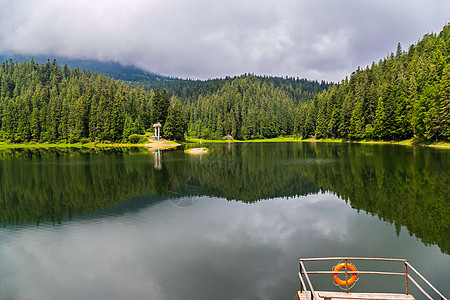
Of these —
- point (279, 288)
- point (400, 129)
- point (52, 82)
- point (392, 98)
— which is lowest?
point (279, 288)

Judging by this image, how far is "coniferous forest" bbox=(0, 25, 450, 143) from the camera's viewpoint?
75.6 meters

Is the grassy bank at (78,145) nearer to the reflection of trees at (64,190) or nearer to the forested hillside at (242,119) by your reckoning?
the forested hillside at (242,119)

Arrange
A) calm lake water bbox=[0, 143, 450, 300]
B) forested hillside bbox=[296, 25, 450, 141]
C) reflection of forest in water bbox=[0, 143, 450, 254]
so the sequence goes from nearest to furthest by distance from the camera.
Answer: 1. calm lake water bbox=[0, 143, 450, 300]
2. reflection of forest in water bbox=[0, 143, 450, 254]
3. forested hillside bbox=[296, 25, 450, 141]

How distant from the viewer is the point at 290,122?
527 feet

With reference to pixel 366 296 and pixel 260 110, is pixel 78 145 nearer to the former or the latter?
pixel 260 110

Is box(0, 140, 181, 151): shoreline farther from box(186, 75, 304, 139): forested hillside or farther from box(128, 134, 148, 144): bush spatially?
box(186, 75, 304, 139): forested hillside

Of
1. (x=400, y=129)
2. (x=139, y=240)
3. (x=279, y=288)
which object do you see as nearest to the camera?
(x=279, y=288)

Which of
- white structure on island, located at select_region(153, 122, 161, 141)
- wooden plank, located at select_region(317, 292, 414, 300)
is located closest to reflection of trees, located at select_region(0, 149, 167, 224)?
wooden plank, located at select_region(317, 292, 414, 300)

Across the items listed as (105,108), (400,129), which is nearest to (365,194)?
(400,129)

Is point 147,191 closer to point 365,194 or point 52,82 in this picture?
point 365,194

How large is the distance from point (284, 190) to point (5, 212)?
22537mm

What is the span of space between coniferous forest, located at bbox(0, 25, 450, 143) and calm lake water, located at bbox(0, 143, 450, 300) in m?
54.9

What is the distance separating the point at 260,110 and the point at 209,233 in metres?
146

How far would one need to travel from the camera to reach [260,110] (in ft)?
516
